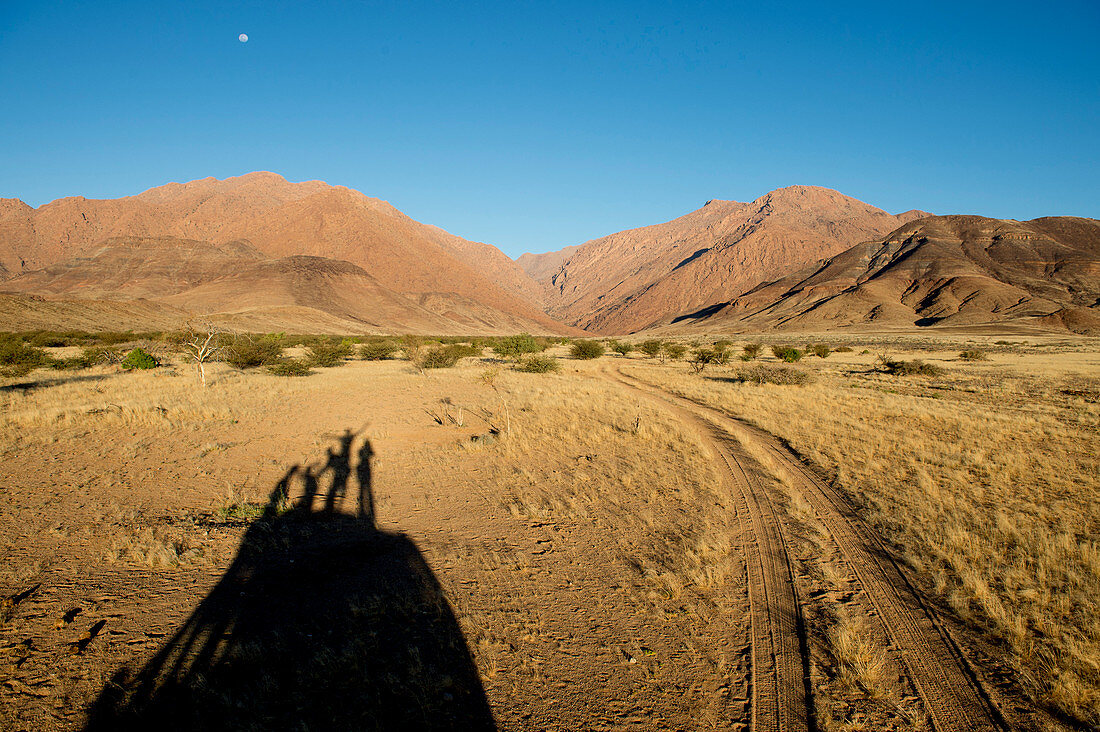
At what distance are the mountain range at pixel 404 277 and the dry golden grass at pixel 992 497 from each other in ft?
260

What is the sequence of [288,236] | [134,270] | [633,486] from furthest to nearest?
[288,236] < [134,270] < [633,486]

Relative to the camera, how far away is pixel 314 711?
372cm

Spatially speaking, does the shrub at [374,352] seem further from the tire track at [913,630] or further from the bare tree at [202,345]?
the tire track at [913,630]

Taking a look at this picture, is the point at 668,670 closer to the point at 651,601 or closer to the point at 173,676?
the point at 651,601

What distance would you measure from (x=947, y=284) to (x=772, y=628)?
5482 inches

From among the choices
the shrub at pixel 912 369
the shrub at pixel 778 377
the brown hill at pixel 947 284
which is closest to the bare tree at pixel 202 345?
the shrub at pixel 778 377

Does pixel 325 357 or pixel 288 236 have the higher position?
pixel 288 236

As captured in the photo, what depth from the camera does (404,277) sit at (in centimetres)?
15812

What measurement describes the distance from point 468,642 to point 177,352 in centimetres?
4817

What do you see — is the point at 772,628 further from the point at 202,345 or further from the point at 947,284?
the point at 947,284

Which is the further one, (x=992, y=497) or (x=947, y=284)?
(x=947, y=284)

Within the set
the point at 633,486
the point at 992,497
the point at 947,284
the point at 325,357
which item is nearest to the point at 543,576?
the point at 633,486

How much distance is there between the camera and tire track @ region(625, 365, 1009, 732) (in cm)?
390

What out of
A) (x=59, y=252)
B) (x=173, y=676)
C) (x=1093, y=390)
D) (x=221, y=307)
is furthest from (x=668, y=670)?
(x=59, y=252)
